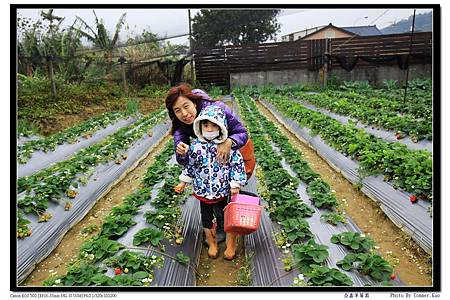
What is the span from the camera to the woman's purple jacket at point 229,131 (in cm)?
264

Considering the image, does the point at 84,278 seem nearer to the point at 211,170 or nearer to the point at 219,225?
the point at 211,170

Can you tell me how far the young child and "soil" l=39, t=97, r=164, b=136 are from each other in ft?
22.0

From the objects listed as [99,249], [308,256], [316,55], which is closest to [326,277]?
[308,256]

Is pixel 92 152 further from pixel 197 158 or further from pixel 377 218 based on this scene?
pixel 377 218

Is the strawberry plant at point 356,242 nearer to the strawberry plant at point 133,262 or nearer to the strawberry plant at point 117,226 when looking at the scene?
the strawberry plant at point 133,262

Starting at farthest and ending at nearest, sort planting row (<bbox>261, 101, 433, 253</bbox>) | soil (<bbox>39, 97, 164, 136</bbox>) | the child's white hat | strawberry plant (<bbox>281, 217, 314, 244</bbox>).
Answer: soil (<bbox>39, 97, 164, 136</bbox>)
planting row (<bbox>261, 101, 433, 253</bbox>)
strawberry plant (<bbox>281, 217, 314, 244</bbox>)
the child's white hat

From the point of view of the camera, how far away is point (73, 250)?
3.42 m

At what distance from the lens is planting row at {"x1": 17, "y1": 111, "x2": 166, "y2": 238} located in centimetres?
355

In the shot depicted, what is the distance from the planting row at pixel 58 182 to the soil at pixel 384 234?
9.72 feet

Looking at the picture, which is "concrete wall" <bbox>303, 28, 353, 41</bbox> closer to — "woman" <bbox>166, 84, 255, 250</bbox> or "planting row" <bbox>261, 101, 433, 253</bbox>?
"planting row" <bbox>261, 101, 433, 253</bbox>

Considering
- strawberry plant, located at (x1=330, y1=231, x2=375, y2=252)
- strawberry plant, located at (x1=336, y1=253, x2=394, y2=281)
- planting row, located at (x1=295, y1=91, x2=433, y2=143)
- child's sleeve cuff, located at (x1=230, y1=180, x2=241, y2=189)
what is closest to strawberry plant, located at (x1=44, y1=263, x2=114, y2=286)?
child's sleeve cuff, located at (x1=230, y1=180, x2=241, y2=189)

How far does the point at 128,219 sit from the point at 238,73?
1368 centimetres

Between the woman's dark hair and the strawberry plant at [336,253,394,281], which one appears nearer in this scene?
the strawberry plant at [336,253,394,281]

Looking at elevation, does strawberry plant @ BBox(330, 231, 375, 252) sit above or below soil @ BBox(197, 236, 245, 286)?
above
